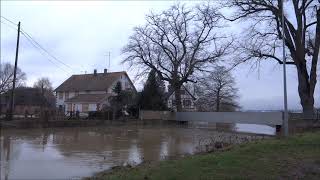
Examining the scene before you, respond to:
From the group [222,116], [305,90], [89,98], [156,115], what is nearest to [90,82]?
[89,98]

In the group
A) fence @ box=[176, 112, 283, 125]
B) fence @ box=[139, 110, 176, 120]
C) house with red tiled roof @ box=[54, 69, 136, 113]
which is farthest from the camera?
house with red tiled roof @ box=[54, 69, 136, 113]

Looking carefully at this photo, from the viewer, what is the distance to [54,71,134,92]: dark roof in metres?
78.1

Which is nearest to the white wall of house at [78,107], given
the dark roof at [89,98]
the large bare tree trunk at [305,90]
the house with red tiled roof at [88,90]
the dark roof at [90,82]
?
the house with red tiled roof at [88,90]

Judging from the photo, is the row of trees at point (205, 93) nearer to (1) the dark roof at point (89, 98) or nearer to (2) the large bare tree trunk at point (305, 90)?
(1) the dark roof at point (89, 98)

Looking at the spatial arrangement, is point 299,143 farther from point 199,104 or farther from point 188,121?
point 199,104

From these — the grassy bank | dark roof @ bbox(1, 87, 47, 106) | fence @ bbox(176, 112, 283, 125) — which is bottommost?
the grassy bank

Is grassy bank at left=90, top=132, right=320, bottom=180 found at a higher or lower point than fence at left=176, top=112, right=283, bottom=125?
lower

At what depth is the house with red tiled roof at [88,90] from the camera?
239 feet

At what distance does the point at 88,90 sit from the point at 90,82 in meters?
3.13

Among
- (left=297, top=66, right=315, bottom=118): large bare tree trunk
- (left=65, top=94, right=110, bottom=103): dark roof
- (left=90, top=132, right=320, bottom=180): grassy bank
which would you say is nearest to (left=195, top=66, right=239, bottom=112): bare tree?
(left=65, top=94, right=110, bottom=103): dark roof

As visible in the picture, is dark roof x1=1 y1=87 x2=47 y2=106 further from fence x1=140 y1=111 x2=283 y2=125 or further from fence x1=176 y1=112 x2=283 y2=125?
fence x1=176 y1=112 x2=283 y2=125

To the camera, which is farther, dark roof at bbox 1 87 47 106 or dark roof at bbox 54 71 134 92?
dark roof at bbox 54 71 134 92

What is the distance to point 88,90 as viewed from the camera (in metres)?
78.7

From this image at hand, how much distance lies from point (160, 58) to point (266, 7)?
2481 cm
